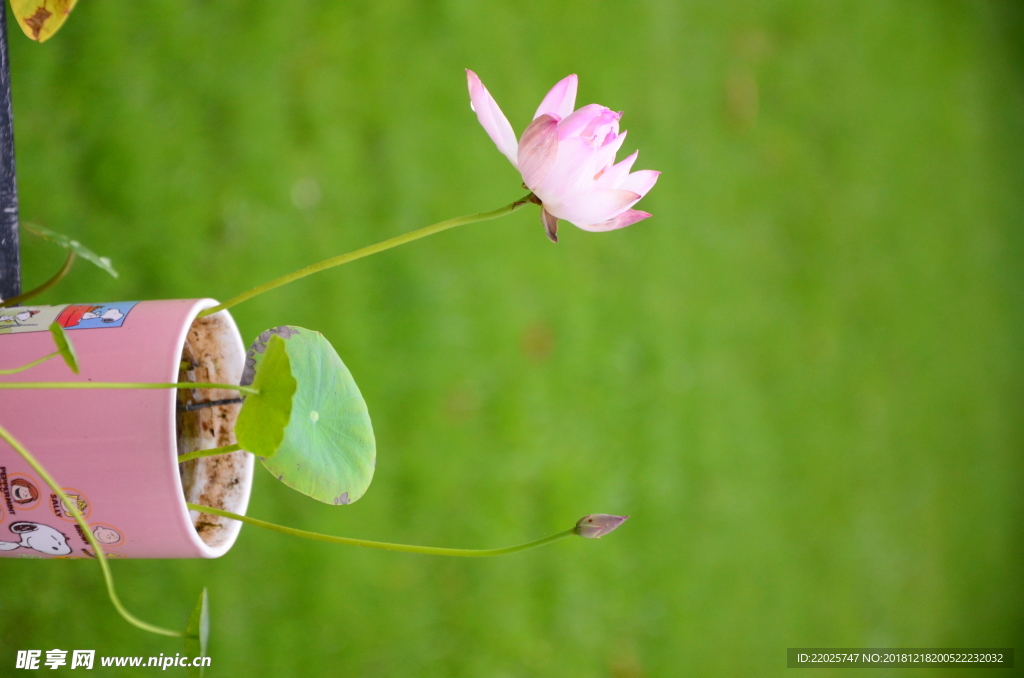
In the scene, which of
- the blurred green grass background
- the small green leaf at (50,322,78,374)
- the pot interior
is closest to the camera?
the small green leaf at (50,322,78,374)

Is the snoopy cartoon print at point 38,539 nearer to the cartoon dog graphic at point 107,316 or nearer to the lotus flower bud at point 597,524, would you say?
the cartoon dog graphic at point 107,316

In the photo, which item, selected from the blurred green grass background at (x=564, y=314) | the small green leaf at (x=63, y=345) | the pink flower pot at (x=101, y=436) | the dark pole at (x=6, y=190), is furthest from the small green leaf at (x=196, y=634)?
the blurred green grass background at (x=564, y=314)

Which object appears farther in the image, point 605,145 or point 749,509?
point 749,509

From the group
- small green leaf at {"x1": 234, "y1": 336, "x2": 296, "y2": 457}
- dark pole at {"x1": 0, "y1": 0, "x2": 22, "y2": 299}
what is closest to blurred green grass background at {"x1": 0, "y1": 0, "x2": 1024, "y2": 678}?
dark pole at {"x1": 0, "y1": 0, "x2": 22, "y2": 299}

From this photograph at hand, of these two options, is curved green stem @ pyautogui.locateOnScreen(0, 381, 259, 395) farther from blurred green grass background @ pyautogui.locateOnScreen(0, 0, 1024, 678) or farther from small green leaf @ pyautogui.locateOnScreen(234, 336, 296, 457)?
blurred green grass background @ pyautogui.locateOnScreen(0, 0, 1024, 678)

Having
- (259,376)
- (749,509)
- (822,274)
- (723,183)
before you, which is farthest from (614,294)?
(259,376)

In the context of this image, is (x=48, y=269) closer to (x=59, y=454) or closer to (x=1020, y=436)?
(x=59, y=454)
